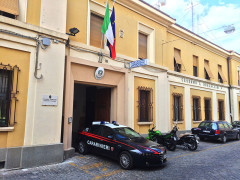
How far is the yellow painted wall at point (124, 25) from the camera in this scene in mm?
8508

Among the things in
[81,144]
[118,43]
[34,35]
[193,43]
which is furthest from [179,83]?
[34,35]

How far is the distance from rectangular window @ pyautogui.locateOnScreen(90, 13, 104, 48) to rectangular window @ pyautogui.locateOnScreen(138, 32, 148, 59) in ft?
9.77

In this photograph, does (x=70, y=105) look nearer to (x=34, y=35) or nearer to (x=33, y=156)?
(x=33, y=156)

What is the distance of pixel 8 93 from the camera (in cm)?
627

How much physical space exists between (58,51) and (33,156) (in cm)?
394

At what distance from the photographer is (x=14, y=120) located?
6230 mm

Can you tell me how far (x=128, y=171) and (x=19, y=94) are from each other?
4.52 metres

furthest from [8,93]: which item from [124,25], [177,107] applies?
[177,107]

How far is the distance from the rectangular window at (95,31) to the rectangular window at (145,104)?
3.65m

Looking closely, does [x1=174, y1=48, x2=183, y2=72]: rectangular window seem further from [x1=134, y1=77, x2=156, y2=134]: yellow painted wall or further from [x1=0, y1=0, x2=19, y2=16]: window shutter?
[x1=0, y1=0, x2=19, y2=16]: window shutter

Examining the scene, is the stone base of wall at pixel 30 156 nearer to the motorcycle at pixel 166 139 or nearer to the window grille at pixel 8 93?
the window grille at pixel 8 93

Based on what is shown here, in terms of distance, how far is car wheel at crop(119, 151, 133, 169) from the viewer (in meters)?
6.23

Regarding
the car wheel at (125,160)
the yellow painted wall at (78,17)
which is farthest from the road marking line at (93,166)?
the yellow painted wall at (78,17)

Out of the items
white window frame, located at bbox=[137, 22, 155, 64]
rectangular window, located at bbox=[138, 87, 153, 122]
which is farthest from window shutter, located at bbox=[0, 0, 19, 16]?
white window frame, located at bbox=[137, 22, 155, 64]
